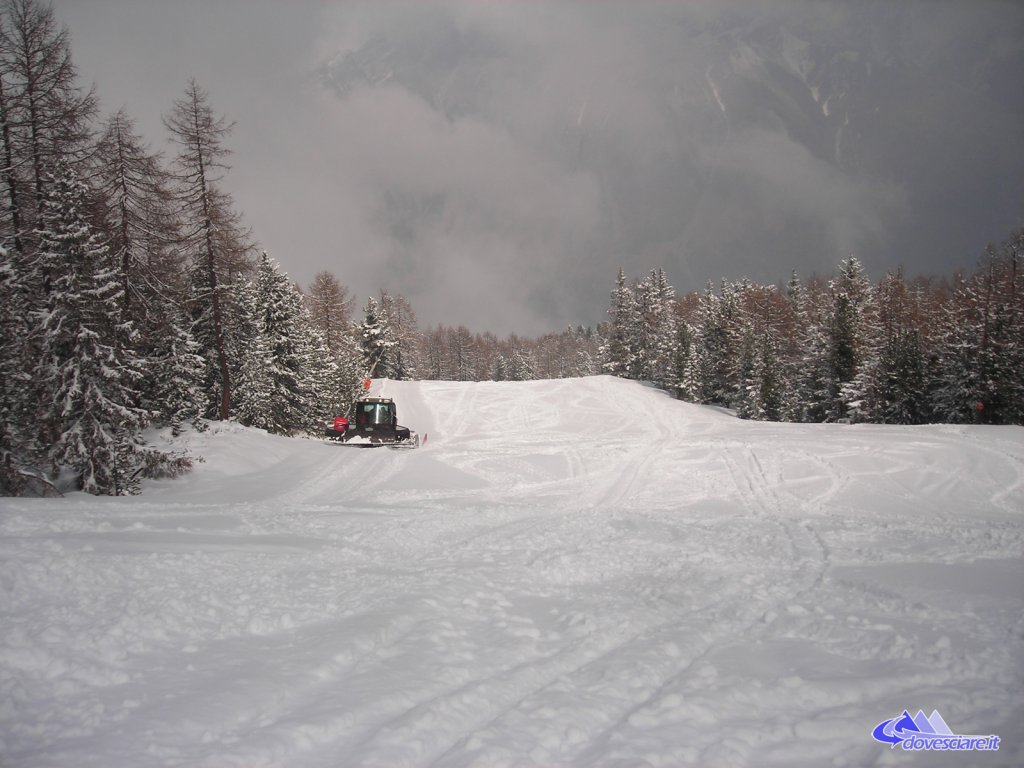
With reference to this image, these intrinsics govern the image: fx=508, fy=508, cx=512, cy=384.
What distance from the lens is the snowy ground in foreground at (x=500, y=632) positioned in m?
3.86

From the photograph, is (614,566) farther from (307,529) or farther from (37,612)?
(37,612)

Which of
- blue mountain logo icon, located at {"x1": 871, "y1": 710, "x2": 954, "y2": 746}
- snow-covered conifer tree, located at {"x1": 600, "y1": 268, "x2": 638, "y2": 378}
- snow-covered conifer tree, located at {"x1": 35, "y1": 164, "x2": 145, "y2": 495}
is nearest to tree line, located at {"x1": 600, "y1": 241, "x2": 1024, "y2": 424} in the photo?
snow-covered conifer tree, located at {"x1": 600, "y1": 268, "x2": 638, "y2": 378}

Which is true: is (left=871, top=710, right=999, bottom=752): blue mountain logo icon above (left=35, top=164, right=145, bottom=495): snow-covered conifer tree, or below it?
below

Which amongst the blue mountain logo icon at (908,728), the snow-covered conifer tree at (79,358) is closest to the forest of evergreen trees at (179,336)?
the snow-covered conifer tree at (79,358)

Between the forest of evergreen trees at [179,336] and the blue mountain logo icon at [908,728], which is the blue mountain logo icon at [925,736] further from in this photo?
the forest of evergreen trees at [179,336]

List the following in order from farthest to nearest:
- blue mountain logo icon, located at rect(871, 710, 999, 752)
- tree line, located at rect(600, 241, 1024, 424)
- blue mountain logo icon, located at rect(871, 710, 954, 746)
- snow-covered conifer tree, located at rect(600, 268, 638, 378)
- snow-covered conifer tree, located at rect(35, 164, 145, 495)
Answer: snow-covered conifer tree, located at rect(600, 268, 638, 378), tree line, located at rect(600, 241, 1024, 424), snow-covered conifer tree, located at rect(35, 164, 145, 495), blue mountain logo icon, located at rect(871, 710, 954, 746), blue mountain logo icon, located at rect(871, 710, 999, 752)

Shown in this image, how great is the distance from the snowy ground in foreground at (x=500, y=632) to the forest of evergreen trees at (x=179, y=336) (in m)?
4.16

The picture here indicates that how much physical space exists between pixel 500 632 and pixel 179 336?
20398 mm

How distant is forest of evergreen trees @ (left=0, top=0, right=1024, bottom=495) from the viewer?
43.4 feet

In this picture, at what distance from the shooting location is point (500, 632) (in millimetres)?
5816

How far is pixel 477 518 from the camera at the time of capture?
12.0 metres

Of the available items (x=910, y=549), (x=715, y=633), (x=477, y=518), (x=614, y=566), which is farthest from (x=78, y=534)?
(x=910, y=549)

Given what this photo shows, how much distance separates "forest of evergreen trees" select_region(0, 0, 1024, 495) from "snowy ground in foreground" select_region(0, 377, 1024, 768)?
4.16 m

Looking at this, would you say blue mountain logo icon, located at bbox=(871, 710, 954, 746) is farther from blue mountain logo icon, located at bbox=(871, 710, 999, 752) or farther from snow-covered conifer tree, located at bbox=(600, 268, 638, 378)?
snow-covered conifer tree, located at bbox=(600, 268, 638, 378)
